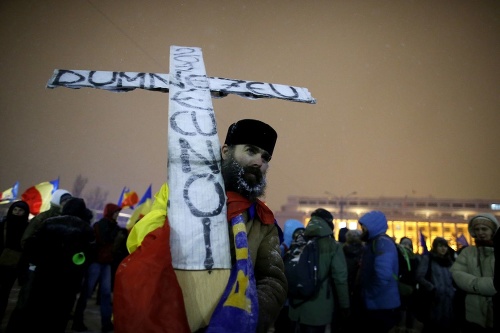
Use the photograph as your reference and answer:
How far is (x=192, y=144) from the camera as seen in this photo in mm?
1467

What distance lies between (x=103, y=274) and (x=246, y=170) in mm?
5203

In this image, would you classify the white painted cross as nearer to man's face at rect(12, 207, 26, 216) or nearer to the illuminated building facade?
man's face at rect(12, 207, 26, 216)

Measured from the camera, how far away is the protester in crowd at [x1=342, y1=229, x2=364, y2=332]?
4312 millimetres

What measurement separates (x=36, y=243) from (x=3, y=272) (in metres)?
1.87

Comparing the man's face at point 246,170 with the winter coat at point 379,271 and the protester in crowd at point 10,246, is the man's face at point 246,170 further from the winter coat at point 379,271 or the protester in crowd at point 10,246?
the protester in crowd at point 10,246

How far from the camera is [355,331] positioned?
4355 millimetres

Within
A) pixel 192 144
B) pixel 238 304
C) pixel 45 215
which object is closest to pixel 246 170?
pixel 192 144

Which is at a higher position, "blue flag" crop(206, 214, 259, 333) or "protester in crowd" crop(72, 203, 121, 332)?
"blue flag" crop(206, 214, 259, 333)

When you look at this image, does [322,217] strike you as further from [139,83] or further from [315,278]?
[139,83]

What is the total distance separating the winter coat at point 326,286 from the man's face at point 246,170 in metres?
2.34

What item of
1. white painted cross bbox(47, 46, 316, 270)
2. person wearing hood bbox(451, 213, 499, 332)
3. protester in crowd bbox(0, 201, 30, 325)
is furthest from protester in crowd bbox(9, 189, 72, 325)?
person wearing hood bbox(451, 213, 499, 332)

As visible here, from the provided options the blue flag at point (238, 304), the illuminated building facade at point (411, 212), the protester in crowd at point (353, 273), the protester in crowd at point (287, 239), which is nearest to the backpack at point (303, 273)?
the protester in crowd at point (353, 273)

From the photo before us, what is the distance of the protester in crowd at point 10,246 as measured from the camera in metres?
4.50

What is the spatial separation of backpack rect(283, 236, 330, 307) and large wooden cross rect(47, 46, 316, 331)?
7.48 feet
